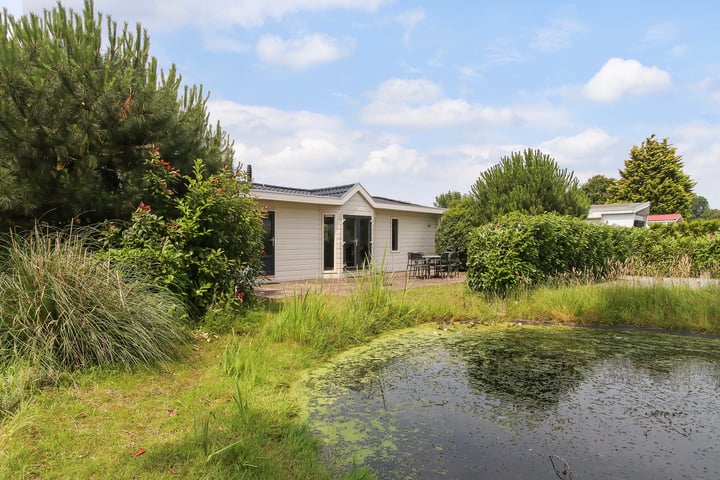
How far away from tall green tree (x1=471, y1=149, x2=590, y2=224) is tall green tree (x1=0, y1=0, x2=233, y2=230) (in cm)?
1115

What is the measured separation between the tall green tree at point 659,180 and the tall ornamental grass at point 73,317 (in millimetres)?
36274

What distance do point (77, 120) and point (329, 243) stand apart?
874 cm

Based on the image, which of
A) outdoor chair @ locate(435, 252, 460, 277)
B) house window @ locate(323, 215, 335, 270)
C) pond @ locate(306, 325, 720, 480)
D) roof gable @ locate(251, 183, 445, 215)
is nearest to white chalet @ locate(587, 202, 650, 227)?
outdoor chair @ locate(435, 252, 460, 277)

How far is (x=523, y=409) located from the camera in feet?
11.6

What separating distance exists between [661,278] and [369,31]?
692 centimetres

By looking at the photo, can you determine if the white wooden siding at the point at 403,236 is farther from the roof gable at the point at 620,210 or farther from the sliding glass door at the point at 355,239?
the roof gable at the point at 620,210

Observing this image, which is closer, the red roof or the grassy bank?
the grassy bank

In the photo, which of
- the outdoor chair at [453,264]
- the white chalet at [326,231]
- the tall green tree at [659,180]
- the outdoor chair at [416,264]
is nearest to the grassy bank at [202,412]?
the white chalet at [326,231]

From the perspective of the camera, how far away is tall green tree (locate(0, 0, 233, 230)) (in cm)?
473

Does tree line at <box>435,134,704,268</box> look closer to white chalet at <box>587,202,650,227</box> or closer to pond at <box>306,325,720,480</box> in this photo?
pond at <box>306,325,720,480</box>

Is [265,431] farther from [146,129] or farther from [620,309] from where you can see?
[620,309]

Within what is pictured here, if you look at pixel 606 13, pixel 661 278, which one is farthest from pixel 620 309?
pixel 606 13

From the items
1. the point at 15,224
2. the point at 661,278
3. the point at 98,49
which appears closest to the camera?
the point at 15,224

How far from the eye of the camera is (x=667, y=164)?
31.7m
